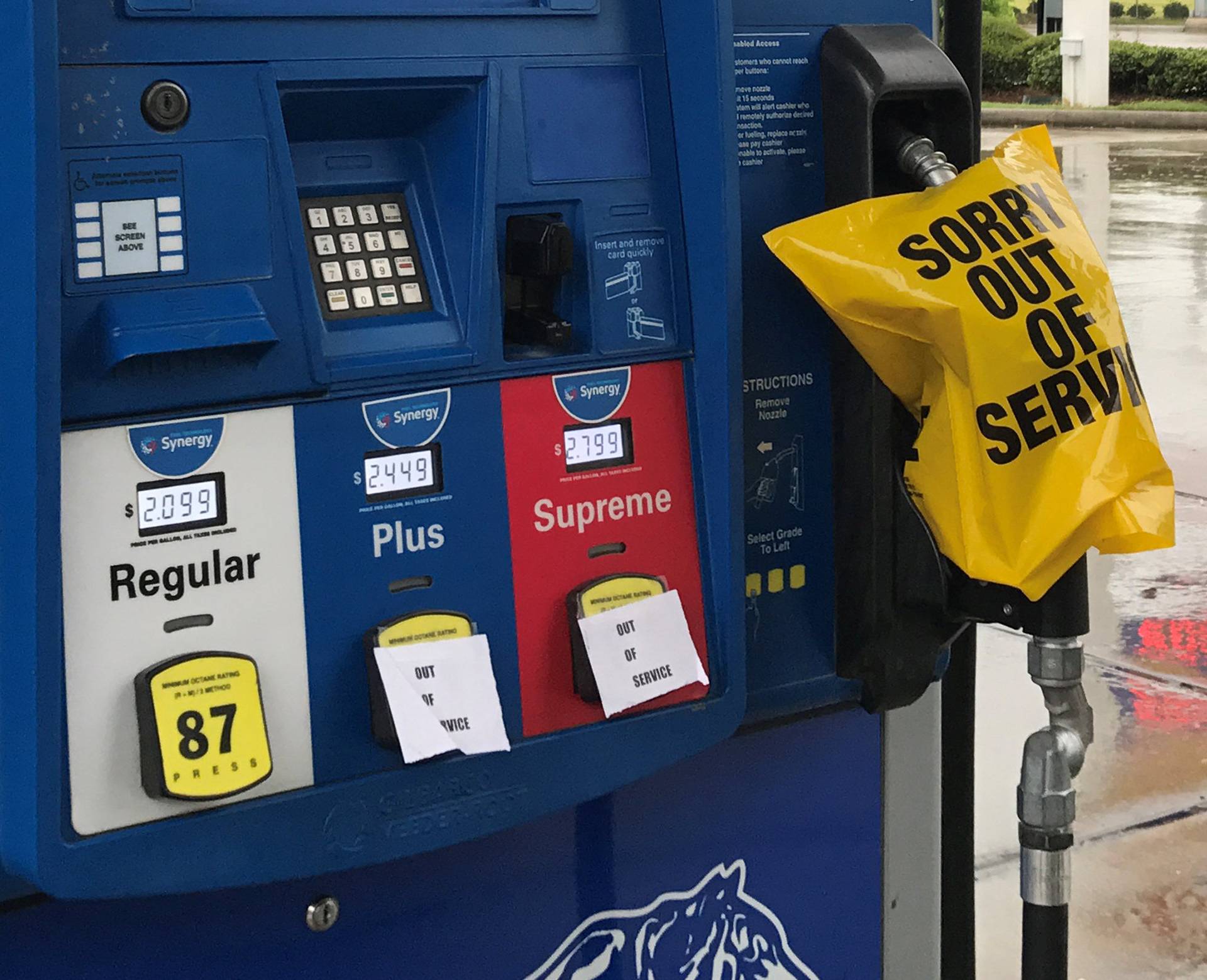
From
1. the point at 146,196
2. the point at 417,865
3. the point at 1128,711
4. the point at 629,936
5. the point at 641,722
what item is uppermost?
the point at 146,196

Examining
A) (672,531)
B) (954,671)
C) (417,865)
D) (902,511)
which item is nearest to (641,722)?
(672,531)

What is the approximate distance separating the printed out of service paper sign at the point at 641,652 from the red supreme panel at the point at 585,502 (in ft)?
0.09

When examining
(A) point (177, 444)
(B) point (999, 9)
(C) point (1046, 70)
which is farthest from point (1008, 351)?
(B) point (999, 9)

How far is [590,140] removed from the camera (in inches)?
61.3

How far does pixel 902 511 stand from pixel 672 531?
12.4 inches

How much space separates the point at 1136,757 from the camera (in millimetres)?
3990

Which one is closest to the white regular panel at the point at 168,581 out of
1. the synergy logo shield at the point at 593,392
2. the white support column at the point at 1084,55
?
the synergy logo shield at the point at 593,392

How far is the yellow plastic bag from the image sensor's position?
1560 mm

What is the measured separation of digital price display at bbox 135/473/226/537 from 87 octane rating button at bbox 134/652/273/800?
0.10 m

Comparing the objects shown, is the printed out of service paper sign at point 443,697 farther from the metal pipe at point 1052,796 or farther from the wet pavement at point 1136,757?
the wet pavement at point 1136,757

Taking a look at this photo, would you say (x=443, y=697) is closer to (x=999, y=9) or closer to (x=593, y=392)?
(x=593, y=392)

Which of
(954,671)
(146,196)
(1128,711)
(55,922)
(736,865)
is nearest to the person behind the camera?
(146,196)

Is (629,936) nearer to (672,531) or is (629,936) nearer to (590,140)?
(672,531)

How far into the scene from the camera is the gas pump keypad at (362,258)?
1461 mm
